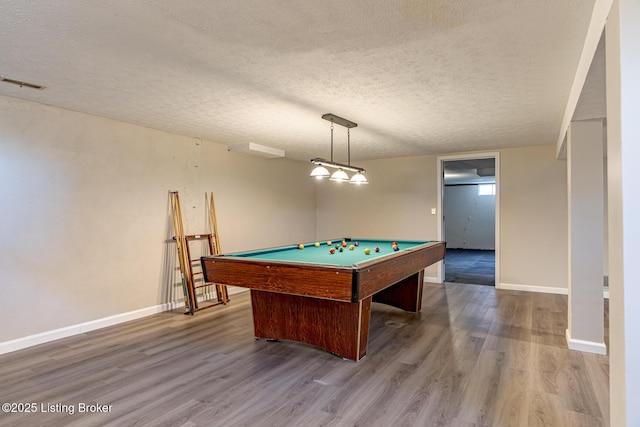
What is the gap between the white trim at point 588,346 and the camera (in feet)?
9.80

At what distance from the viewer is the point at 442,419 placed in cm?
206

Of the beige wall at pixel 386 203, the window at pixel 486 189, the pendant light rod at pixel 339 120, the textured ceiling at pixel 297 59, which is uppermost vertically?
the textured ceiling at pixel 297 59

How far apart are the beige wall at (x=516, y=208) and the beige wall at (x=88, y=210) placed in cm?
307

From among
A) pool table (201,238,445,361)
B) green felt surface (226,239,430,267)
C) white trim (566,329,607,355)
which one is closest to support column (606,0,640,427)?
pool table (201,238,445,361)

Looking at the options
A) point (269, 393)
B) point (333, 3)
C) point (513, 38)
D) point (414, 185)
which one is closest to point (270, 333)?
point (269, 393)

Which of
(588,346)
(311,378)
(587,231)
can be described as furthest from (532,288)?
(311,378)

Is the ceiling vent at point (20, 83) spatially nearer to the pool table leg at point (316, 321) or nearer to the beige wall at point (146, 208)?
the beige wall at point (146, 208)

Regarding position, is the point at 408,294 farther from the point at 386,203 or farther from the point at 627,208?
the point at 627,208

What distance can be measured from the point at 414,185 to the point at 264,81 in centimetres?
427

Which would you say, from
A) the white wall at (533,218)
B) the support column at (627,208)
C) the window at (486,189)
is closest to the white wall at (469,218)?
the window at (486,189)

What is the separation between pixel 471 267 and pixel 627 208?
7.30 m

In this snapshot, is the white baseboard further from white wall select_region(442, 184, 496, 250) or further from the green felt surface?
white wall select_region(442, 184, 496, 250)

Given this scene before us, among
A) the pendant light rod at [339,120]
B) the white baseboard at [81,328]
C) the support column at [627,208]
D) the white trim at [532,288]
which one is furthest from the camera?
the white trim at [532,288]

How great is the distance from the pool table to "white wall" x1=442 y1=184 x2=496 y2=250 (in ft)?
28.2
